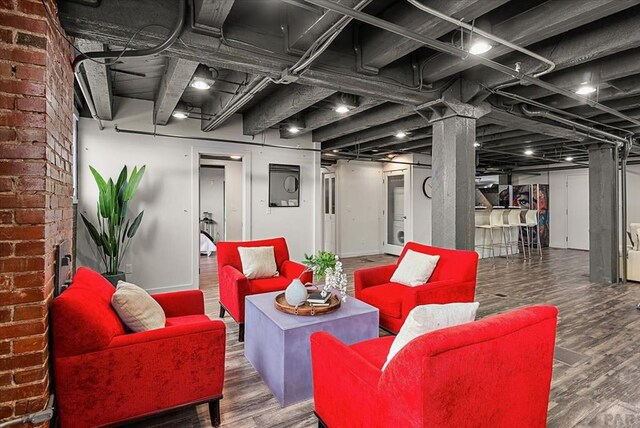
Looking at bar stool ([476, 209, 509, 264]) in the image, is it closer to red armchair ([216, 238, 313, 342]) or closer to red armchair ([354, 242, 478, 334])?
red armchair ([354, 242, 478, 334])

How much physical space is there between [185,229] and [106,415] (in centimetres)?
354

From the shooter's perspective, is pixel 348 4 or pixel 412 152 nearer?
pixel 348 4

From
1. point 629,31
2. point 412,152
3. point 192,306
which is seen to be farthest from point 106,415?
point 412,152

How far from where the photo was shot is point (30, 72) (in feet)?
4.94

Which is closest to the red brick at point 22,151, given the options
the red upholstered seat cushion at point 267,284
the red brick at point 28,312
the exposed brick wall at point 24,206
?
the exposed brick wall at point 24,206

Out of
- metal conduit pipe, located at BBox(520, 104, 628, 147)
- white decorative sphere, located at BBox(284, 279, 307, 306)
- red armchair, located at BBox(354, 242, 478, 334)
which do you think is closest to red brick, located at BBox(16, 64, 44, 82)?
white decorative sphere, located at BBox(284, 279, 307, 306)

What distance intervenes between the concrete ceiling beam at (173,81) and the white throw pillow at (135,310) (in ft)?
5.76

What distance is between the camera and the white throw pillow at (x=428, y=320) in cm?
142

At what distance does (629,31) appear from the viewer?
92.4 inches

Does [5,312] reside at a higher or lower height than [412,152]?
lower

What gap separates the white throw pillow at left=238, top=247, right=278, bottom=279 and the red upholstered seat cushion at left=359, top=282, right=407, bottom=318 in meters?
1.05

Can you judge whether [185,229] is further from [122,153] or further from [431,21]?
[431,21]

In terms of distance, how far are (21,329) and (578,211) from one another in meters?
11.5

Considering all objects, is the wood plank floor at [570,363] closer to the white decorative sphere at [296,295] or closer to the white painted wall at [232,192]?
the white decorative sphere at [296,295]
